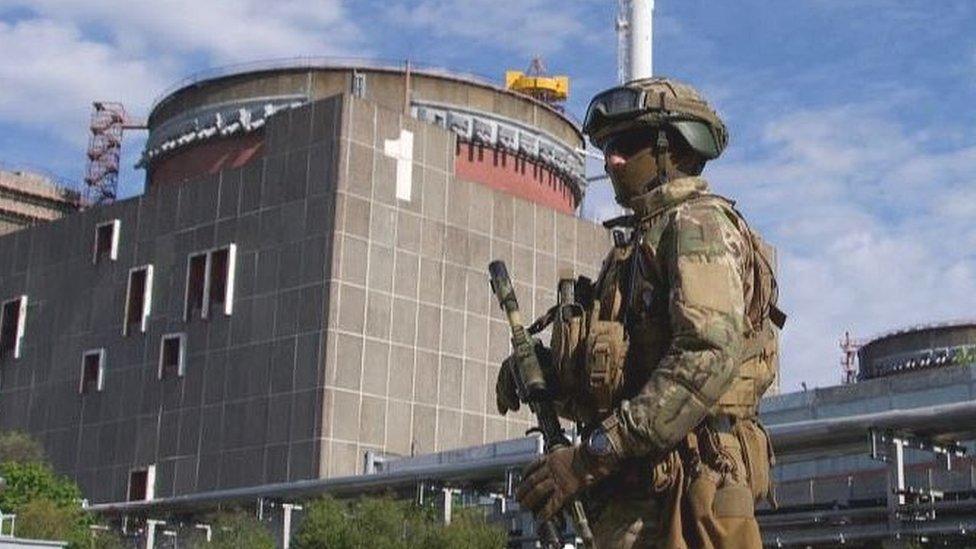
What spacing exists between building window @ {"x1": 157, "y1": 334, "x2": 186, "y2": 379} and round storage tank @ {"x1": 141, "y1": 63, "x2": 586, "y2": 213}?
869 cm

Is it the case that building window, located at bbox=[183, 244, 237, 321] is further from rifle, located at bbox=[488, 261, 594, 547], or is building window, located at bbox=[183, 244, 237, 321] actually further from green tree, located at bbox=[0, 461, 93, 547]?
rifle, located at bbox=[488, 261, 594, 547]

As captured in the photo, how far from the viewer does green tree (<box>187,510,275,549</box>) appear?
3994cm

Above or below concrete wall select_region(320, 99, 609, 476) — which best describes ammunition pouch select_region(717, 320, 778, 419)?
below

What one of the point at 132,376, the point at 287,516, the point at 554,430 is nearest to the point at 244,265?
the point at 132,376

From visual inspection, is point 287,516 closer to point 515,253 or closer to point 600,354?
point 515,253

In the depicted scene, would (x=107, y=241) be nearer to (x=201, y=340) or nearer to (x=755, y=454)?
(x=201, y=340)

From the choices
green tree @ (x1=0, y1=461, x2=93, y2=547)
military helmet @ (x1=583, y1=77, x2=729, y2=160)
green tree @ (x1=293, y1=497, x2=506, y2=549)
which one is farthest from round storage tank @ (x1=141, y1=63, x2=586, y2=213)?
military helmet @ (x1=583, y1=77, x2=729, y2=160)

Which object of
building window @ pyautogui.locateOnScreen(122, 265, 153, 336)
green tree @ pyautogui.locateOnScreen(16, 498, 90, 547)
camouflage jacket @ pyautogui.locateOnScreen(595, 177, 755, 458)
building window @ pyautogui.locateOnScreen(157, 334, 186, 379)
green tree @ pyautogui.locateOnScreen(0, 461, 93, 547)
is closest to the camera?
camouflage jacket @ pyautogui.locateOnScreen(595, 177, 755, 458)

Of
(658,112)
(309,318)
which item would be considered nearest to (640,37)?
(309,318)

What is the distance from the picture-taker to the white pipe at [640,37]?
221 feet

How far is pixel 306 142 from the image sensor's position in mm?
61969

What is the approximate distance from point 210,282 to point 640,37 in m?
22.3

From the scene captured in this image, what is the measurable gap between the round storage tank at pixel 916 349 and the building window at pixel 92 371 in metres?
38.7

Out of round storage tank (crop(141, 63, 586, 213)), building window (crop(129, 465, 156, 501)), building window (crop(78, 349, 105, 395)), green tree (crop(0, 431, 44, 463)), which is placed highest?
round storage tank (crop(141, 63, 586, 213))
